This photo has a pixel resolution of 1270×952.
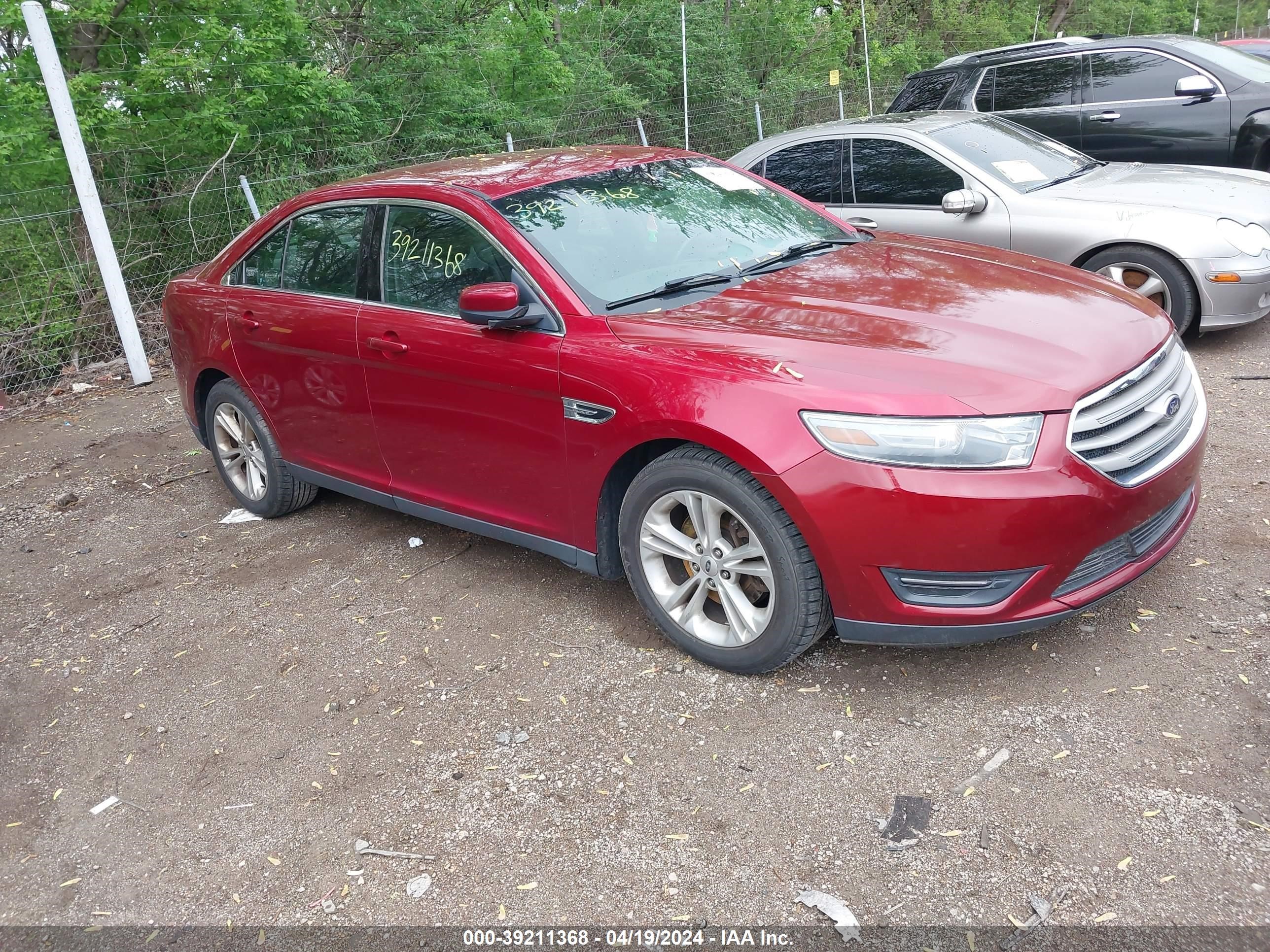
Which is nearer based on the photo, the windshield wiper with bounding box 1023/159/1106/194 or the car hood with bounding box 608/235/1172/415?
the car hood with bounding box 608/235/1172/415

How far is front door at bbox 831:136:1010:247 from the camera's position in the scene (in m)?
6.26

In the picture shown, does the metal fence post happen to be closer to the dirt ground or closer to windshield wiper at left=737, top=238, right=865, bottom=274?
the dirt ground

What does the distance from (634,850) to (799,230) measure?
2.70 metres

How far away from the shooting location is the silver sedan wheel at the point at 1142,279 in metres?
5.86

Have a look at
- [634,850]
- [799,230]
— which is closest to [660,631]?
[634,850]

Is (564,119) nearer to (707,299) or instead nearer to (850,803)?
(707,299)

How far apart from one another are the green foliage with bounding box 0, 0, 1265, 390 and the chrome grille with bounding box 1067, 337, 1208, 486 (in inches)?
318

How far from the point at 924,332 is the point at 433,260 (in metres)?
1.95

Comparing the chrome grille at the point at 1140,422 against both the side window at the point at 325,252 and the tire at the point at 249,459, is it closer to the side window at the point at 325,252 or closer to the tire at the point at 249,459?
the side window at the point at 325,252

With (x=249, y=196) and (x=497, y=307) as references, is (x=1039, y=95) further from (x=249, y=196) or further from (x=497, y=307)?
(x=249, y=196)

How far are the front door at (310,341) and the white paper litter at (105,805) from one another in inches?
65.1

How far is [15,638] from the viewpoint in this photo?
438 cm

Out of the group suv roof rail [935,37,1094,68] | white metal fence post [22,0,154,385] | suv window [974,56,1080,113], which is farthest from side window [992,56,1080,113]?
white metal fence post [22,0,154,385]

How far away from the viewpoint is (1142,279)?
5.93m
